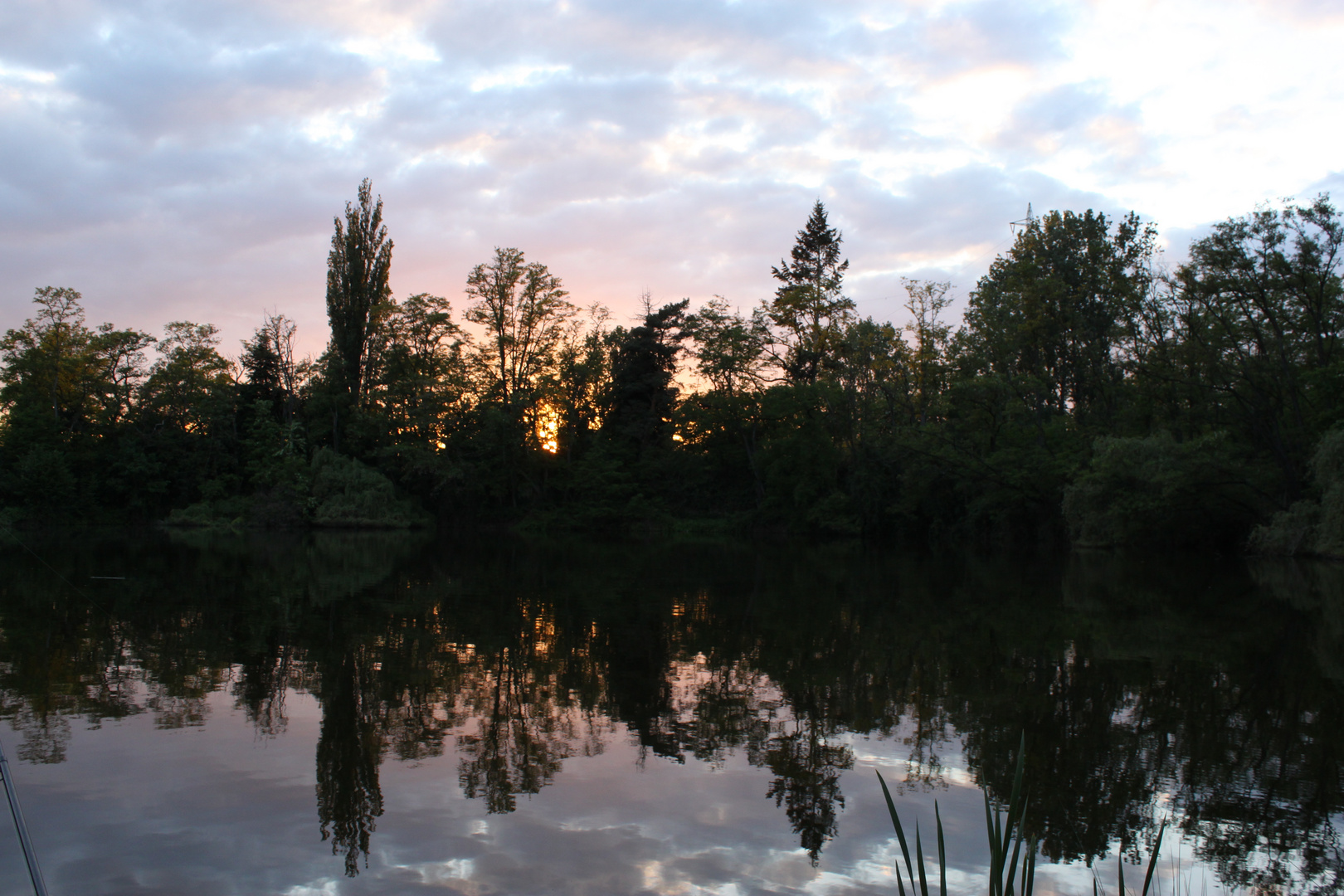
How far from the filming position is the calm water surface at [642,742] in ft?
14.3

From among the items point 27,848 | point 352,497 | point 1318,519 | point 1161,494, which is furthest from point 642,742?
point 352,497

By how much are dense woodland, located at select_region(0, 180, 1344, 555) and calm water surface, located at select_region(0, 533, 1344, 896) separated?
1756 centimetres

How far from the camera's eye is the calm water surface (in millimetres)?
4344

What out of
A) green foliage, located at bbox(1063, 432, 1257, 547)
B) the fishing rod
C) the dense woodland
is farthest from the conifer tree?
the fishing rod

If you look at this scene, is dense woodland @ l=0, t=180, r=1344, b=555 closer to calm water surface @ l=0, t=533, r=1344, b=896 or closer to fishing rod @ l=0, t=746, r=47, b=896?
calm water surface @ l=0, t=533, r=1344, b=896

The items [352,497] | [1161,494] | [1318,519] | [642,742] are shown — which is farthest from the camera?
[352,497]

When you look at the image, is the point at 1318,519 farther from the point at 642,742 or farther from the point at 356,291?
the point at 356,291

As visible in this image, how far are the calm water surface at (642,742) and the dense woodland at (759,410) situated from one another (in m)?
17.6

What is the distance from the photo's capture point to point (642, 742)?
6.36 metres

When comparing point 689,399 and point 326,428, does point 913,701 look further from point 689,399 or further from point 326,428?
point 326,428

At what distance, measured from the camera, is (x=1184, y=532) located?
28.6m

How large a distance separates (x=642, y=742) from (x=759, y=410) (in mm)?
37779

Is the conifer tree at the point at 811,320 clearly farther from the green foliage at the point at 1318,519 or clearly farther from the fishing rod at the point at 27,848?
the fishing rod at the point at 27,848

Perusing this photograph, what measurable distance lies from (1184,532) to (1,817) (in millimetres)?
30794
